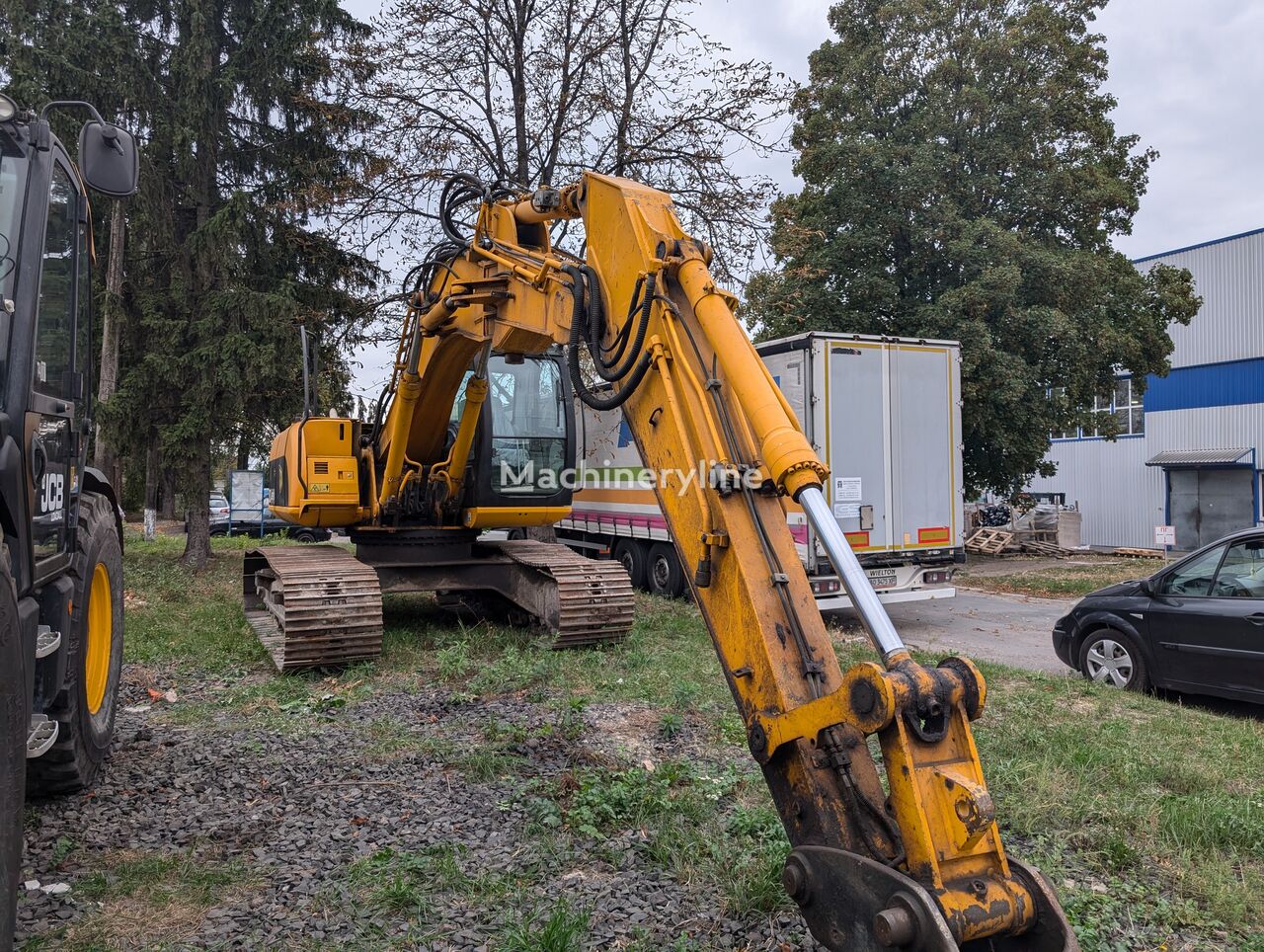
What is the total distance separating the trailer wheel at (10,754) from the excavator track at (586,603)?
6066mm

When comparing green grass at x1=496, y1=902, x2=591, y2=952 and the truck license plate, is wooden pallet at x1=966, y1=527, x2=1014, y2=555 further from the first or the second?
green grass at x1=496, y1=902, x2=591, y2=952

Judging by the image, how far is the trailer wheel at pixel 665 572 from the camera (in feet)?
43.0

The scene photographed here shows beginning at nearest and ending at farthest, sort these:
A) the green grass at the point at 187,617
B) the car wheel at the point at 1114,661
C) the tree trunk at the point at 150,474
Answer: the car wheel at the point at 1114,661 < the green grass at the point at 187,617 < the tree trunk at the point at 150,474

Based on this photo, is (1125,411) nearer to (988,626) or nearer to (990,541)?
(990,541)

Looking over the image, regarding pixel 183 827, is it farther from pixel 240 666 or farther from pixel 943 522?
pixel 943 522

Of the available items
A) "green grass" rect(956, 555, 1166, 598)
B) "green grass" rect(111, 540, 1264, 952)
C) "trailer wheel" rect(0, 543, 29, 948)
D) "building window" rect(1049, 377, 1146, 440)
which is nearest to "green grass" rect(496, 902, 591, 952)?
"green grass" rect(111, 540, 1264, 952)

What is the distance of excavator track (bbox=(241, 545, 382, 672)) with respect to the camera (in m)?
7.46

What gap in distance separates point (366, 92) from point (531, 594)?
8.44 m

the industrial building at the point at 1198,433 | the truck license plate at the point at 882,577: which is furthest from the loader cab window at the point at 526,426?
the industrial building at the point at 1198,433

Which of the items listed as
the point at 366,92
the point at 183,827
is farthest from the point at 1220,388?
the point at 183,827

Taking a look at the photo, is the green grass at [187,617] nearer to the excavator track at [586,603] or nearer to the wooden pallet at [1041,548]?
the excavator track at [586,603]

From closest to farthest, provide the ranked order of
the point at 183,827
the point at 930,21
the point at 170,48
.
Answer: the point at 183,827 < the point at 170,48 < the point at 930,21

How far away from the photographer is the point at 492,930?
351cm

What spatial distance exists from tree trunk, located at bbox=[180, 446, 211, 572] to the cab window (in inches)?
457
